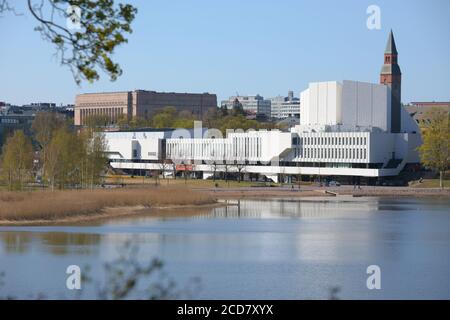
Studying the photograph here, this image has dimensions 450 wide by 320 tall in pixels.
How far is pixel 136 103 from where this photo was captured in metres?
131

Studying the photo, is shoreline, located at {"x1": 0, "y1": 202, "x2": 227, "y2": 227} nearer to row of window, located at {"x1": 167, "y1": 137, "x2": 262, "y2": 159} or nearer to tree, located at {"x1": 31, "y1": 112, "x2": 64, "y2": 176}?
row of window, located at {"x1": 167, "y1": 137, "x2": 262, "y2": 159}

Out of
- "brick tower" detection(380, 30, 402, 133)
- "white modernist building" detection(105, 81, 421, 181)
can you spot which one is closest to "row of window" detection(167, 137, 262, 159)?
"white modernist building" detection(105, 81, 421, 181)

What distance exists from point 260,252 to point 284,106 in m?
161

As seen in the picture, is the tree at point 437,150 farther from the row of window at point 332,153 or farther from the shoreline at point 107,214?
the shoreline at point 107,214

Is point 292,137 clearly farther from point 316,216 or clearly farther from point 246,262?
point 246,262

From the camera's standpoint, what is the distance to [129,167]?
89.9m

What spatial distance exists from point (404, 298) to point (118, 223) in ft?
68.4

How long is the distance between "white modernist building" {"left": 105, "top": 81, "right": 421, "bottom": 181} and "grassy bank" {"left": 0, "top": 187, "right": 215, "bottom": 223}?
2132 cm

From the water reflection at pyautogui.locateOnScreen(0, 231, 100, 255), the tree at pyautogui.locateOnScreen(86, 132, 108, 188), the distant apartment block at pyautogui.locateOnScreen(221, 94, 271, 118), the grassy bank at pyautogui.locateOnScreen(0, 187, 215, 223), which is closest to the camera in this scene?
the water reflection at pyautogui.locateOnScreen(0, 231, 100, 255)

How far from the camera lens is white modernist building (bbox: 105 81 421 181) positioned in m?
72.8

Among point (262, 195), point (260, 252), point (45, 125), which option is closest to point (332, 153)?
point (262, 195)

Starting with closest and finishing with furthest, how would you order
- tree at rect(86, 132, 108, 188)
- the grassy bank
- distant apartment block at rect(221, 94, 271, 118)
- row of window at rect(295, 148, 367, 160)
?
the grassy bank → tree at rect(86, 132, 108, 188) → row of window at rect(295, 148, 367, 160) → distant apartment block at rect(221, 94, 271, 118)

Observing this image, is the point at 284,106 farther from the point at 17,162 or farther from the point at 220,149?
the point at 17,162
